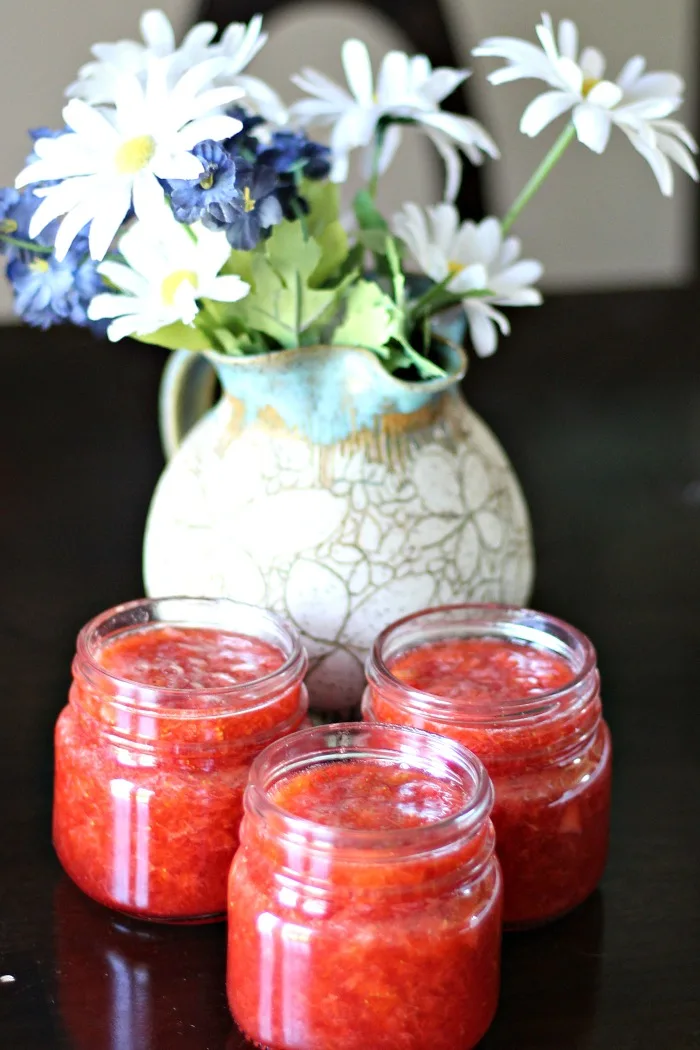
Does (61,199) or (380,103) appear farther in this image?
(380,103)

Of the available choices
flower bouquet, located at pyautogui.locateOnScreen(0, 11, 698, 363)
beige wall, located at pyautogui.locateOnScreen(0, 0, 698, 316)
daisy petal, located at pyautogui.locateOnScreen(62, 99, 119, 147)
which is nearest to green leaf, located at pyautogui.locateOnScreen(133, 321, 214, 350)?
flower bouquet, located at pyautogui.locateOnScreen(0, 11, 698, 363)

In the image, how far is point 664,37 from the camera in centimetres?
240

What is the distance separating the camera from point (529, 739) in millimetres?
Answer: 575

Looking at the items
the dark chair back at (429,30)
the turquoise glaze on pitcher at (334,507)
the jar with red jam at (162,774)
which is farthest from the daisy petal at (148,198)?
the dark chair back at (429,30)

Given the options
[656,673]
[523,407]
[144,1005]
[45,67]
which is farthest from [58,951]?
[45,67]

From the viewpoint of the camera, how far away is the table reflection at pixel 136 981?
510 mm

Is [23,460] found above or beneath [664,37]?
beneath

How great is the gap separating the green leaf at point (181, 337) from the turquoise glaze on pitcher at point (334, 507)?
14 mm

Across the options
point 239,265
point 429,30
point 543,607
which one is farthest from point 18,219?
point 429,30

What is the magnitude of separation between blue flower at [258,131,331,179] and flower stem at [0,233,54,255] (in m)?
0.12

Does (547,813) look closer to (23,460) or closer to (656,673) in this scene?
(656,673)

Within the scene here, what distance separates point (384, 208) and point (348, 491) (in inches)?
67.4

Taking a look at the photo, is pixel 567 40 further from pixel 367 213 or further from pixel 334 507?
pixel 334 507

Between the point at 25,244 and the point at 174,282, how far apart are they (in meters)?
0.08
